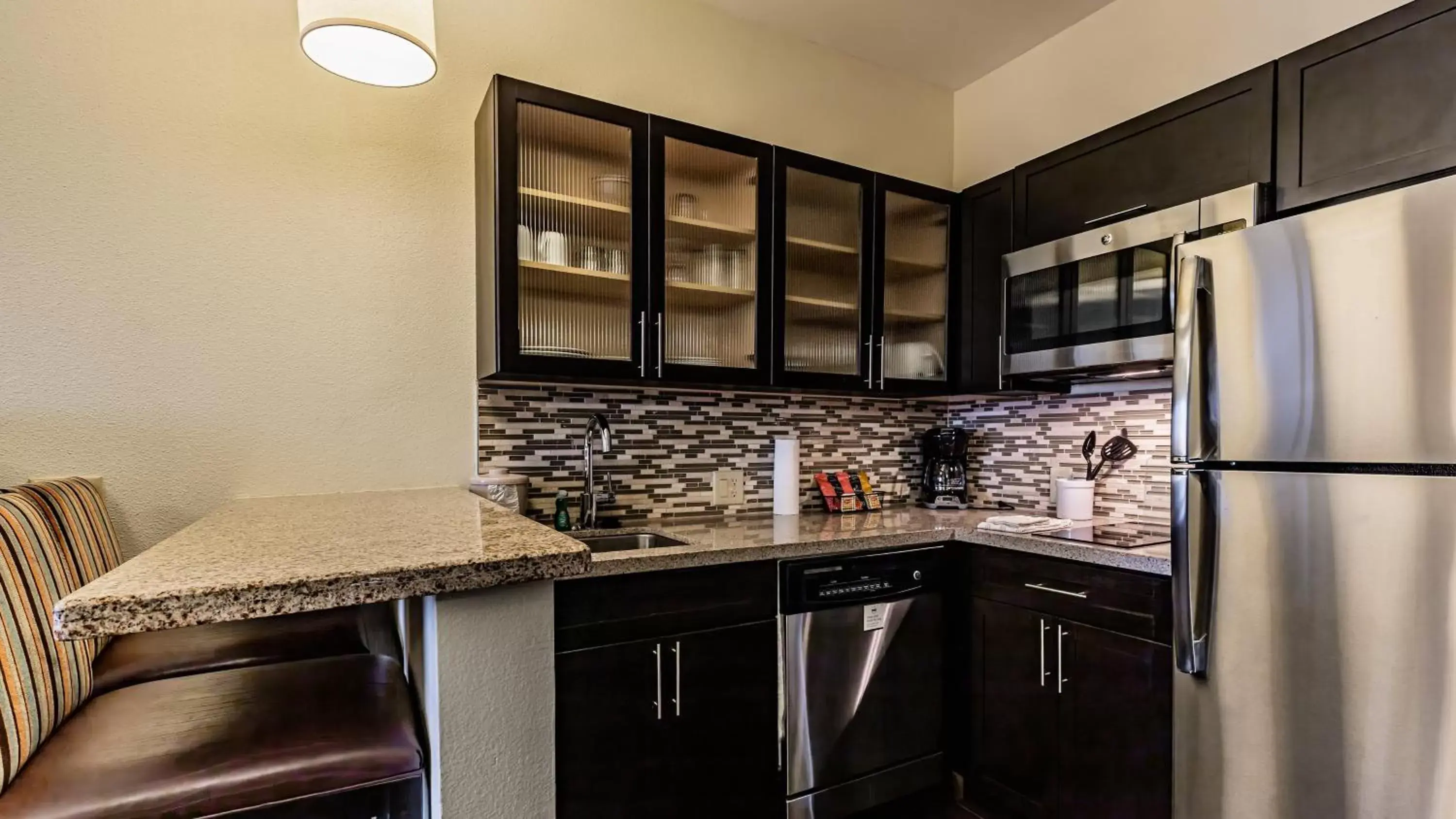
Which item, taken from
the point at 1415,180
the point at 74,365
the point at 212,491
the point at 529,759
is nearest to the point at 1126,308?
the point at 1415,180

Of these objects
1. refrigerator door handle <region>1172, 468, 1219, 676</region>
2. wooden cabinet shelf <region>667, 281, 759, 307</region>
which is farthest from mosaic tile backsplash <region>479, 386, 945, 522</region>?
refrigerator door handle <region>1172, 468, 1219, 676</region>

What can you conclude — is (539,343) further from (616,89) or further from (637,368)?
(616,89)

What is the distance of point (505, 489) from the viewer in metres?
1.93

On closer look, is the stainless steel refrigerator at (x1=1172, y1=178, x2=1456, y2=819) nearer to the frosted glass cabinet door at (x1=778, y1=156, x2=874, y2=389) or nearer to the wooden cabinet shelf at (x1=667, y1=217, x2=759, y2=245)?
the frosted glass cabinet door at (x1=778, y1=156, x2=874, y2=389)

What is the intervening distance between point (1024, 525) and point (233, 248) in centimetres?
242

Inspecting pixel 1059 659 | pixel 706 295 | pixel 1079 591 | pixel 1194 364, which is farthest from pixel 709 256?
pixel 1059 659

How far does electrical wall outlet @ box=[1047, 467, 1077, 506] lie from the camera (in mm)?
2461

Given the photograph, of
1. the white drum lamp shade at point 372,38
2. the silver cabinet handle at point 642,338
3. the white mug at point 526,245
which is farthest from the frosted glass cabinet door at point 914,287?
the white drum lamp shade at point 372,38

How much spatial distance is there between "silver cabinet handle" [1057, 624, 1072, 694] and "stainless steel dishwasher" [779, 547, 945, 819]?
14.0 inches

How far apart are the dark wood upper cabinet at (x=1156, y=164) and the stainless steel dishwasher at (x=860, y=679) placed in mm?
1188

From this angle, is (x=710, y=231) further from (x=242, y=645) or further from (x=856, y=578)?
(x=242, y=645)

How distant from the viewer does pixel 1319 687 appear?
4.07ft

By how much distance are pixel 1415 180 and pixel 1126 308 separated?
2.09ft

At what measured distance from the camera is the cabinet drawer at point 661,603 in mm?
1532
